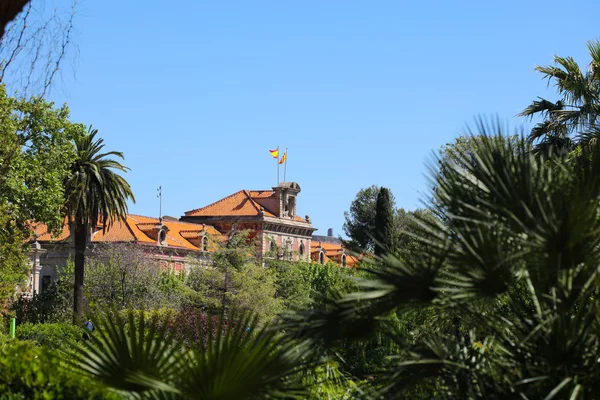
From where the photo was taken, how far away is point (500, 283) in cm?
650

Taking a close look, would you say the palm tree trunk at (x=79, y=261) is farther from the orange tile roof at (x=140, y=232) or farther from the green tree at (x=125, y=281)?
the orange tile roof at (x=140, y=232)

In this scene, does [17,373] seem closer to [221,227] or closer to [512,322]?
[512,322]

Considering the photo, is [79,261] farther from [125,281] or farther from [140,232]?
[140,232]

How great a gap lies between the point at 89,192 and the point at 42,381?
4273 centimetres

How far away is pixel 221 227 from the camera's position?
104312mm

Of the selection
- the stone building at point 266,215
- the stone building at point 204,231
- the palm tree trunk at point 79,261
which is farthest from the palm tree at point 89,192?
the stone building at point 266,215

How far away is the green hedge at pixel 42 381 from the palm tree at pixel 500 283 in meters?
1.44

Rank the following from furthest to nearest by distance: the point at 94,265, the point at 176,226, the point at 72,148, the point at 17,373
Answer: the point at 176,226 → the point at 94,265 → the point at 72,148 → the point at 17,373

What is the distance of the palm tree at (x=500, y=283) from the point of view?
20.6 ft

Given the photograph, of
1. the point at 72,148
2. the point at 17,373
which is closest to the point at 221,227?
the point at 72,148

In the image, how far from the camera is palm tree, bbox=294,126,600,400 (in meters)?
6.28

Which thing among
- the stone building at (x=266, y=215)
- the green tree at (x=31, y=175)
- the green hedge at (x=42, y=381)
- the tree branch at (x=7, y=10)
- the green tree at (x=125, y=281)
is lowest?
the green hedge at (x=42, y=381)

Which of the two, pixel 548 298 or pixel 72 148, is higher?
pixel 72 148

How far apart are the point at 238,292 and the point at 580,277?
37.3 m
